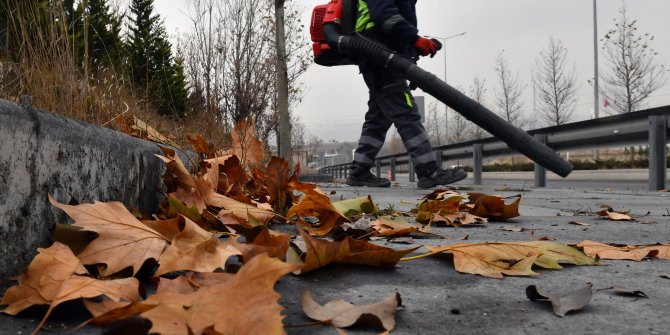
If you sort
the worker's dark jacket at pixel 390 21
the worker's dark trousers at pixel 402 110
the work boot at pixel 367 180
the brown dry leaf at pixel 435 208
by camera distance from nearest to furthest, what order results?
the brown dry leaf at pixel 435 208
the worker's dark jacket at pixel 390 21
the worker's dark trousers at pixel 402 110
the work boot at pixel 367 180

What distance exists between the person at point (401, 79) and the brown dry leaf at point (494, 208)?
274 centimetres

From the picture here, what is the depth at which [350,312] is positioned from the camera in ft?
3.17

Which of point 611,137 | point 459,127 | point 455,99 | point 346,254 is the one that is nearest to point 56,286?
point 346,254

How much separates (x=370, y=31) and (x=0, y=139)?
16.1ft

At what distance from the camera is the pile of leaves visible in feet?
2.59

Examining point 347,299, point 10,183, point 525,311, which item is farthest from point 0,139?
point 525,311

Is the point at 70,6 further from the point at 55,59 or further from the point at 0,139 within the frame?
the point at 0,139

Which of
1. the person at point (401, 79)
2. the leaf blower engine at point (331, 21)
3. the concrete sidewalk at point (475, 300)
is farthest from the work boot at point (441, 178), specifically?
the concrete sidewalk at point (475, 300)

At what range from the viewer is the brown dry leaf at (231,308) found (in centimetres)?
74

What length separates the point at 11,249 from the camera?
1.01 metres

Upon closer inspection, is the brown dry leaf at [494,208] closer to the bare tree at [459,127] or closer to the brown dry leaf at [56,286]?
the brown dry leaf at [56,286]

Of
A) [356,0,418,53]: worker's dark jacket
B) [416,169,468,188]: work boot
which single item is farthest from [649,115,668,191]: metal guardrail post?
[356,0,418,53]: worker's dark jacket

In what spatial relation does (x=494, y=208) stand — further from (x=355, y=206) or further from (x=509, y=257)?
(x=509, y=257)

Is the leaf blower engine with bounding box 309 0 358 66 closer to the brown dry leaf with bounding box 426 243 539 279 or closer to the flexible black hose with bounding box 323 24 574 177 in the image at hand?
the flexible black hose with bounding box 323 24 574 177
